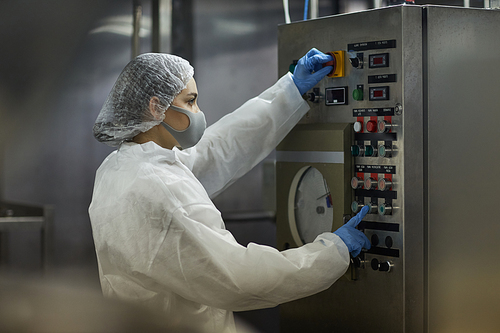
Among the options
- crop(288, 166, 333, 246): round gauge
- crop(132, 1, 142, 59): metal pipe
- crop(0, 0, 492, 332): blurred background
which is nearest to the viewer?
crop(288, 166, 333, 246): round gauge

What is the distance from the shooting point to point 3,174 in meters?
2.79

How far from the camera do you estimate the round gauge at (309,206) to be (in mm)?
1798

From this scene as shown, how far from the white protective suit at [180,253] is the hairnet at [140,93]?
63mm

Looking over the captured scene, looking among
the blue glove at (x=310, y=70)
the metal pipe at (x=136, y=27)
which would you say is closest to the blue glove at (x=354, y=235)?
the blue glove at (x=310, y=70)

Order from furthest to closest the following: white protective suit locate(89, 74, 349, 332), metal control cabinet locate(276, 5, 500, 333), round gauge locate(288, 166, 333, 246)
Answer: round gauge locate(288, 166, 333, 246) → metal control cabinet locate(276, 5, 500, 333) → white protective suit locate(89, 74, 349, 332)

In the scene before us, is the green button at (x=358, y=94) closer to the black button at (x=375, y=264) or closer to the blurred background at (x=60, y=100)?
the black button at (x=375, y=264)

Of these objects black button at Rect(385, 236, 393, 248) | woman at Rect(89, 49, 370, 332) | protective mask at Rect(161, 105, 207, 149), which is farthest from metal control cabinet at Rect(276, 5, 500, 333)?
protective mask at Rect(161, 105, 207, 149)

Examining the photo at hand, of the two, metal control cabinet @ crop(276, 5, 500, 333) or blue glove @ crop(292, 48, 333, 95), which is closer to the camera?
metal control cabinet @ crop(276, 5, 500, 333)

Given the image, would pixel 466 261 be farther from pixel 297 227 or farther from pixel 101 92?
pixel 101 92

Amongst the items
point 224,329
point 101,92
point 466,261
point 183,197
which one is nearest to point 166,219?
point 183,197

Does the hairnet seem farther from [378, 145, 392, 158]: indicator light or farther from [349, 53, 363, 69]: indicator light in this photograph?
[378, 145, 392, 158]: indicator light

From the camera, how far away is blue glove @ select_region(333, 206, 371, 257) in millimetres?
1561

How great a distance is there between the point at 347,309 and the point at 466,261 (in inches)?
15.4

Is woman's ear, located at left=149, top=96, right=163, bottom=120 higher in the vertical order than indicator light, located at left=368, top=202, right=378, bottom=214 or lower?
higher
